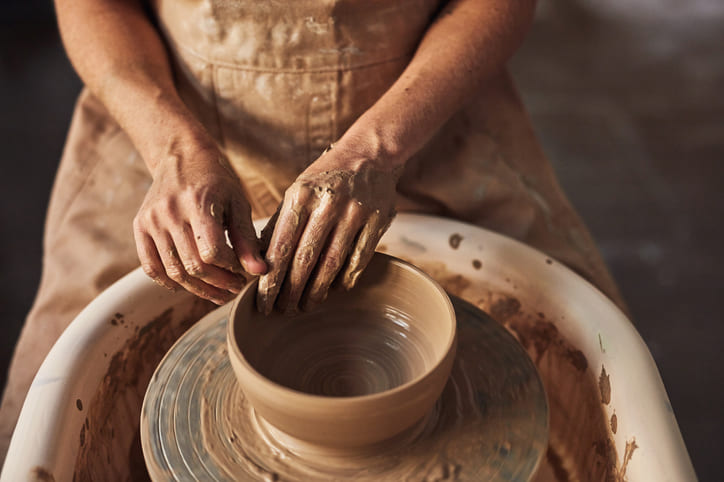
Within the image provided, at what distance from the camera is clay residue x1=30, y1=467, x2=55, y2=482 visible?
886mm

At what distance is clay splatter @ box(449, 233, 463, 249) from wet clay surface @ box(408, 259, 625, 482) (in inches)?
1.9

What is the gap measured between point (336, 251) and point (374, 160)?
0.63 feet

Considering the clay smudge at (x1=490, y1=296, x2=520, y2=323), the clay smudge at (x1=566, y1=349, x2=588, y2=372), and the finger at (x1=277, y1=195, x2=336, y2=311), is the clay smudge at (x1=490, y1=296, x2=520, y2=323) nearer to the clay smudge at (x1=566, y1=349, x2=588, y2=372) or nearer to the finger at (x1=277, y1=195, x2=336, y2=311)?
the clay smudge at (x1=566, y1=349, x2=588, y2=372)

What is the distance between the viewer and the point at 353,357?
1.09 metres

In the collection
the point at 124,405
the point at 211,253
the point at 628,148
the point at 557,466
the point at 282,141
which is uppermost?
the point at 211,253

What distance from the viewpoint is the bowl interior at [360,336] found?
3.32 ft

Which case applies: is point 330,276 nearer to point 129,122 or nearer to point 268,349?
point 268,349

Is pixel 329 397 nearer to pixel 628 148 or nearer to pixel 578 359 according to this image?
pixel 578 359

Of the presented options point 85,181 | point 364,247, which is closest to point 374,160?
point 364,247

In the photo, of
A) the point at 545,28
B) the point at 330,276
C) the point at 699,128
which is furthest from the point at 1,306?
the point at 545,28

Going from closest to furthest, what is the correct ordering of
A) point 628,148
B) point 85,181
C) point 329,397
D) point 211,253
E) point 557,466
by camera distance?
point 329,397
point 211,253
point 557,466
point 85,181
point 628,148

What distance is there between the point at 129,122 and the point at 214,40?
0.72ft

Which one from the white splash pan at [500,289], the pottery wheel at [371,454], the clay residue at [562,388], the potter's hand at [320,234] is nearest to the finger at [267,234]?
the potter's hand at [320,234]

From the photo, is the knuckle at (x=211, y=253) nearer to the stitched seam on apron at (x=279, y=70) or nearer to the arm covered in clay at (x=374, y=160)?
the arm covered in clay at (x=374, y=160)
